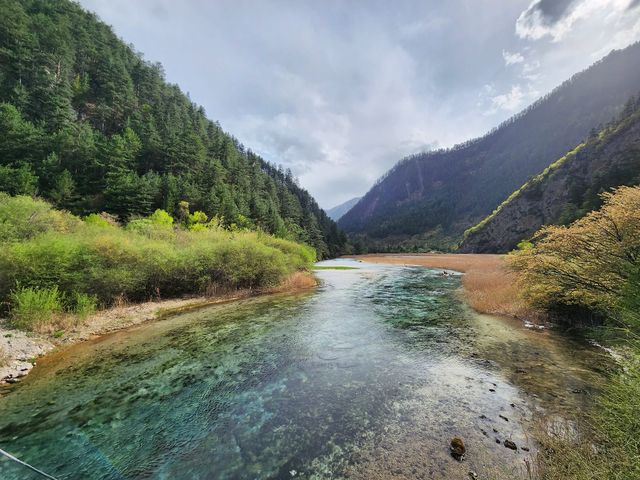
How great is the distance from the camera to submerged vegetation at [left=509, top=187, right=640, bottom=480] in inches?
202

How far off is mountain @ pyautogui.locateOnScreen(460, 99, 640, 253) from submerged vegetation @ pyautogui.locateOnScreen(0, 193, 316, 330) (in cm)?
7209

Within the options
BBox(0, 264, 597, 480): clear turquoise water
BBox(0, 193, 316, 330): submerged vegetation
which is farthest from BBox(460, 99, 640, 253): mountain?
BBox(0, 193, 316, 330): submerged vegetation

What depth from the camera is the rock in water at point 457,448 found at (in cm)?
634

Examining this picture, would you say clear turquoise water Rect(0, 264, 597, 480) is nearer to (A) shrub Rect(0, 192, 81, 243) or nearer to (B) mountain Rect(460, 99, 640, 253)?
(A) shrub Rect(0, 192, 81, 243)

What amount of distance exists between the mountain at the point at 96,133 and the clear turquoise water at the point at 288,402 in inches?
1597

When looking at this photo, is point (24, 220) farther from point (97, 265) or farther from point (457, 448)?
point (457, 448)

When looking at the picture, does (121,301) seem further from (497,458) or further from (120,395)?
(497,458)

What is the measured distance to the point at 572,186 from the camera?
3103 inches

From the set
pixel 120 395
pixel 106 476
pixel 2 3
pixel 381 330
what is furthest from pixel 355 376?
pixel 2 3

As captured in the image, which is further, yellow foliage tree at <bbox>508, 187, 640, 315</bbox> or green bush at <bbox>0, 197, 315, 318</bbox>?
green bush at <bbox>0, 197, 315, 318</bbox>

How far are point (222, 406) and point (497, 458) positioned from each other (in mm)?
7734

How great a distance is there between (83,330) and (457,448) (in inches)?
735

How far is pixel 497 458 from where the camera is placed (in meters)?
6.17

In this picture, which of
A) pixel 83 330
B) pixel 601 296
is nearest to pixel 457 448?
pixel 601 296
